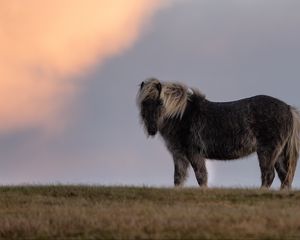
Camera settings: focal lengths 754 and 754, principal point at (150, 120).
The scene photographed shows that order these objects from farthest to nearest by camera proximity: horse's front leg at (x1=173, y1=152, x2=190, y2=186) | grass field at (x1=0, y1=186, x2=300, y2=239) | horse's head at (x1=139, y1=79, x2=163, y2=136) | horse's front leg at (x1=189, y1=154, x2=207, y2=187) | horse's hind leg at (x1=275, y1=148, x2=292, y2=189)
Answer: horse's hind leg at (x1=275, y1=148, x2=292, y2=189), horse's head at (x1=139, y1=79, x2=163, y2=136), horse's front leg at (x1=173, y1=152, x2=190, y2=186), horse's front leg at (x1=189, y1=154, x2=207, y2=187), grass field at (x1=0, y1=186, x2=300, y2=239)

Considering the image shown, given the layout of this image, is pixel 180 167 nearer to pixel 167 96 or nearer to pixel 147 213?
pixel 167 96

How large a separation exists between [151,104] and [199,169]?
7.23 feet

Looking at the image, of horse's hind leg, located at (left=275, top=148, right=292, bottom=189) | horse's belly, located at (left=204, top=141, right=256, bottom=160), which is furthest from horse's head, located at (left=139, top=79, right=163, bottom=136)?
horse's hind leg, located at (left=275, top=148, right=292, bottom=189)

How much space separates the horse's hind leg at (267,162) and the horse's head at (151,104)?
114 inches

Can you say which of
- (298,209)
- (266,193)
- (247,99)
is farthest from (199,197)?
(247,99)

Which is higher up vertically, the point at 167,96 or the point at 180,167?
the point at 167,96

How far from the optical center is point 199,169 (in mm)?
19875

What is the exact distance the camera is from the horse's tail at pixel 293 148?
66.9ft

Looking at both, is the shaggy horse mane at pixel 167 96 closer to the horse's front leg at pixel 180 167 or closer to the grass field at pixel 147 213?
the horse's front leg at pixel 180 167

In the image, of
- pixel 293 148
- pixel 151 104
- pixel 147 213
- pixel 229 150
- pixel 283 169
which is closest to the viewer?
pixel 147 213

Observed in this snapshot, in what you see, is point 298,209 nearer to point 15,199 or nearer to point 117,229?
point 117,229

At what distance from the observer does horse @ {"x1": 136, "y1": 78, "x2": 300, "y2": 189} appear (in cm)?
2005

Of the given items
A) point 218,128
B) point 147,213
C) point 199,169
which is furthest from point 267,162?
point 147,213

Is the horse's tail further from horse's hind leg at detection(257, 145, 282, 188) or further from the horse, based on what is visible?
horse's hind leg at detection(257, 145, 282, 188)
